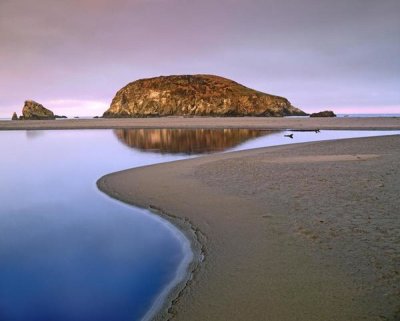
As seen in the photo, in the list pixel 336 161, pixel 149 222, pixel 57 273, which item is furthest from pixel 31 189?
pixel 336 161

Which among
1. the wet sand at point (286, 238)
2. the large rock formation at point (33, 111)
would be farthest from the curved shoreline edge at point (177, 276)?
the large rock formation at point (33, 111)

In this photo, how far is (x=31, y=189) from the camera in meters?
15.1

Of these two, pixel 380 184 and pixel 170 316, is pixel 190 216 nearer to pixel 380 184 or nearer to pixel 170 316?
pixel 170 316

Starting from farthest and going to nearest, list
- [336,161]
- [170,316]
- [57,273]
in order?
[336,161] < [57,273] < [170,316]

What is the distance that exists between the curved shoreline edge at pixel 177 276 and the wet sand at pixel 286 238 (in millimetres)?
75

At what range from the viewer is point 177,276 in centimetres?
656

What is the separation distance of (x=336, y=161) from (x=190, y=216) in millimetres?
11615

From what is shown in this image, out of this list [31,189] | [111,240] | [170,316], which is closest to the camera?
[170,316]

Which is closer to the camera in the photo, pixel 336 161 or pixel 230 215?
pixel 230 215

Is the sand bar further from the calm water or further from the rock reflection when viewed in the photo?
the calm water

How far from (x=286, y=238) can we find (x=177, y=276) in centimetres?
263

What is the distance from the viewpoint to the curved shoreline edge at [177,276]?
5.33 meters

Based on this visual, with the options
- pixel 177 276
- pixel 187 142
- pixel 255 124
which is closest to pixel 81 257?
pixel 177 276

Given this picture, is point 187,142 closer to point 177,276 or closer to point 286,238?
point 286,238
